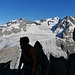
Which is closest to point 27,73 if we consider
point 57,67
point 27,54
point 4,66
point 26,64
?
point 26,64

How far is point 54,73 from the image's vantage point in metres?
20.2

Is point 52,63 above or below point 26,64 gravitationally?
above

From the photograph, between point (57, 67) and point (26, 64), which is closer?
point (26, 64)

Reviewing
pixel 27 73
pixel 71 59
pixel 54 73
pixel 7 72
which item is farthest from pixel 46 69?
pixel 27 73

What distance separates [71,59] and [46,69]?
8.95ft

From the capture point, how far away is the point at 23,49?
1200cm

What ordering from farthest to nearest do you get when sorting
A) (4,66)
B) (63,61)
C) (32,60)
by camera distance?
(63,61) < (4,66) < (32,60)

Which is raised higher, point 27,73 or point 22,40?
point 22,40

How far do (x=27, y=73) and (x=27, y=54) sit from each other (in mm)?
1389

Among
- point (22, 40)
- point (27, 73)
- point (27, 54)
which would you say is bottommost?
point (27, 73)

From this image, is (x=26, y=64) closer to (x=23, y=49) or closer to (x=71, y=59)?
(x=23, y=49)

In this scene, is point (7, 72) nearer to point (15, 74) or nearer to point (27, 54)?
point (15, 74)

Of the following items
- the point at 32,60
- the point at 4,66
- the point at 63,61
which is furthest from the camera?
the point at 63,61

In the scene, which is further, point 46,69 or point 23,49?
point 46,69
